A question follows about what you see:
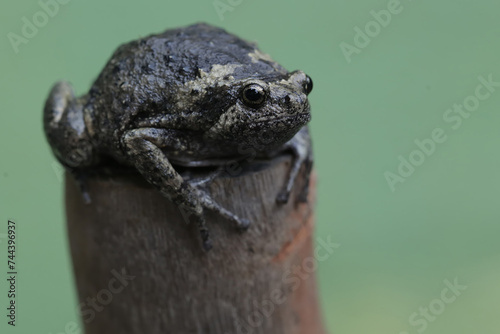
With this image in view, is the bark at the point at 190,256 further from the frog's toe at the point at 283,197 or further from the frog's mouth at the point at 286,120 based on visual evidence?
the frog's mouth at the point at 286,120

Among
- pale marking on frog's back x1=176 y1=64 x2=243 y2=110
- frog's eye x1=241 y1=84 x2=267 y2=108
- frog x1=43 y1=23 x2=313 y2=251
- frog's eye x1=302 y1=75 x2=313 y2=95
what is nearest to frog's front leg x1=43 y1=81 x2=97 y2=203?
frog x1=43 y1=23 x2=313 y2=251

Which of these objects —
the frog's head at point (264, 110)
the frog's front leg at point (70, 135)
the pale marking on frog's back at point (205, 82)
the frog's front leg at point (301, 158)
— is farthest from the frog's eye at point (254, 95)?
the frog's front leg at point (70, 135)

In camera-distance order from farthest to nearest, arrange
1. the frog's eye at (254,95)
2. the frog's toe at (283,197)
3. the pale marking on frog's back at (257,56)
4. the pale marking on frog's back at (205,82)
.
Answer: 1. the frog's toe at (283,197)
2. the pale marking on frog's back at (257,56)
3. the pale marking on frog's back at (205,82)
4. the frog's eye at (254,95)

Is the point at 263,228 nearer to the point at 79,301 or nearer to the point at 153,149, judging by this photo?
the point at 153,149

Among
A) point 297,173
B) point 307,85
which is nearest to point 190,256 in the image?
point 297,173

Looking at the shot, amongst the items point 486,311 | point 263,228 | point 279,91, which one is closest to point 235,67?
point 279,91

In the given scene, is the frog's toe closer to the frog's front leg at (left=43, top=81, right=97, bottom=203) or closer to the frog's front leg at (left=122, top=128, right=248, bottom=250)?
the frog's front leg at (left=122, top=128, right=248, bottom=250)
